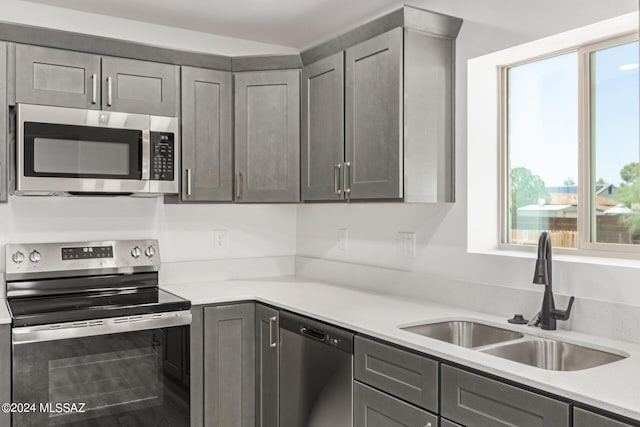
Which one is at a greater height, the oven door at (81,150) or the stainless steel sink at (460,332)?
the oven door at (81,150)

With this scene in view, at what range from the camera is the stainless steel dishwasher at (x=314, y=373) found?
2.20 metres

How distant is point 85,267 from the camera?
291 cm

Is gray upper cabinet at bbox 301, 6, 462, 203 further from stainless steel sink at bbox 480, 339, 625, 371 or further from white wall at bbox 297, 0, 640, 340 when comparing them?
stainless steel sink at bbox 480, 339, 625, 371

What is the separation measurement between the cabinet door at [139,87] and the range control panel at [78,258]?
2.45 feet

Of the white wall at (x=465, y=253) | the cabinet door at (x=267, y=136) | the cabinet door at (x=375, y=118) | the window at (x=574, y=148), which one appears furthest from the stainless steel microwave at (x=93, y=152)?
the window at (x=574, y=148)

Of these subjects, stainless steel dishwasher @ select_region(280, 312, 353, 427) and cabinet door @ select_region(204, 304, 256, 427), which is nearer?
stainless steel dishwasher @ select_region(280, 312, 353, 427)

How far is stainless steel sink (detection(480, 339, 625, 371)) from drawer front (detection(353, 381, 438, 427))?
0.31 meters

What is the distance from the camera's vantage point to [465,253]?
2.51 m

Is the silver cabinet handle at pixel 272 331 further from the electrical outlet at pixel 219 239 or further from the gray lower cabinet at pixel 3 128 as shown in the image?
the gray lower cabinet at pixel 3 128

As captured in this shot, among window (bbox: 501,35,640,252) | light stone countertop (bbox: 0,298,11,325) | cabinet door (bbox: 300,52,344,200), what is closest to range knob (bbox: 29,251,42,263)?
light stone countertop (bbox: 0,298,11,325)

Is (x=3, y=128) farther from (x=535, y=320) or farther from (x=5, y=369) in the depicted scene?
(x=535, y=320)

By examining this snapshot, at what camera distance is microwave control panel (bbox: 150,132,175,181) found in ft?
9.28

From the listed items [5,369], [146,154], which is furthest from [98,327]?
[146,154]

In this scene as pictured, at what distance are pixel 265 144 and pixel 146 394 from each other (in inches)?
Answer: 56.7
